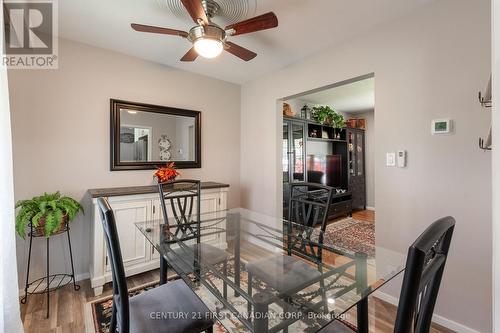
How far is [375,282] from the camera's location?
3.73 feet

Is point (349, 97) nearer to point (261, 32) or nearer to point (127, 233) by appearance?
point (261, 32)

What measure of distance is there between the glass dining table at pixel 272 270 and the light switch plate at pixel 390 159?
2.66 feet

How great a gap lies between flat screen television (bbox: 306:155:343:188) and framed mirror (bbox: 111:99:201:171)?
2.43 meters

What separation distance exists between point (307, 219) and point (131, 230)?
173 centimetres

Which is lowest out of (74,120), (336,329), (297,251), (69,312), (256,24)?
(69,312)

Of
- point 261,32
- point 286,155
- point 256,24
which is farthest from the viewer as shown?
point 286,155

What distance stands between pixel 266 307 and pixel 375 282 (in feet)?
1.81

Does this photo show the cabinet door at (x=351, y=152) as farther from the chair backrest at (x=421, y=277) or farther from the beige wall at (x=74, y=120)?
the chair backrest at (x=421, y=277)

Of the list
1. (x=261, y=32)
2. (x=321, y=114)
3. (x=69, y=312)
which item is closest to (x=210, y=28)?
(x=261, y=32)

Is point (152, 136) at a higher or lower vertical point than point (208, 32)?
lower

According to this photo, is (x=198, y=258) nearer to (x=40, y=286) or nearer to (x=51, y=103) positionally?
(x=40, y=286)

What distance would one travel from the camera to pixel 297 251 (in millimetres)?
1748

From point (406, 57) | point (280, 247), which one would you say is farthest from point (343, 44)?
point (280, 247)

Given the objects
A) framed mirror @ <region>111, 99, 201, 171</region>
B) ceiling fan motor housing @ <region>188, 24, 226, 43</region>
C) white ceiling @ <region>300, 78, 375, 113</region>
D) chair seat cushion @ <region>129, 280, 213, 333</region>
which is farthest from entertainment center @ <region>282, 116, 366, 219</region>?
chair seat cushion @ <region>129, 280, 213, 333</region>
